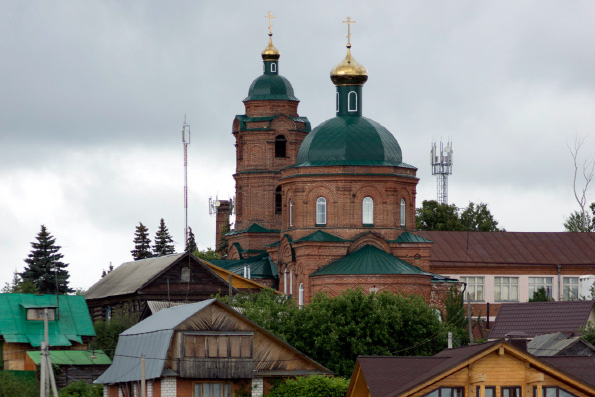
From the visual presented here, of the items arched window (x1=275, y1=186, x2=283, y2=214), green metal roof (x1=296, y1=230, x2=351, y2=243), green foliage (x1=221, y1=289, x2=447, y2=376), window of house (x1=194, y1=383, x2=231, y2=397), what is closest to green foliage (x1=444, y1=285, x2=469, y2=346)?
green foliage (x1=221, y1=289, x2=447, y2=376)

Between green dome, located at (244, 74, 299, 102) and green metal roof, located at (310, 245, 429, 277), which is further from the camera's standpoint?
green dome, located at (244, 74, 299, 102)

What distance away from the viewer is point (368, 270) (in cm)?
8050

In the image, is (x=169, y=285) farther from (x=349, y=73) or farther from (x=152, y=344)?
(x=152, y=344)

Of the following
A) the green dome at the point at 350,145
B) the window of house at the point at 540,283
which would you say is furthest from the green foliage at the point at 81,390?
the window of house at the point at 540,283

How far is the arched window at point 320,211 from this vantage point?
83.9 m

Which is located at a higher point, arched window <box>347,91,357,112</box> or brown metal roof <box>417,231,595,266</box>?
arched window <box>347,91,357,112</box>

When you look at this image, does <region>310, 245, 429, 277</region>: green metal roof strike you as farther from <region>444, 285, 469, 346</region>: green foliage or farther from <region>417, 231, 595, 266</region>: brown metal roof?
<region>417, 231, 595, 266</region>: brown metal roof

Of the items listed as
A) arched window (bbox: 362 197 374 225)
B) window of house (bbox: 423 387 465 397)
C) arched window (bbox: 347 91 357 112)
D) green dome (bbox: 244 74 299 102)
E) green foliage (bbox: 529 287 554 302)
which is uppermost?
green dome (bbox: 244 74 299 102)

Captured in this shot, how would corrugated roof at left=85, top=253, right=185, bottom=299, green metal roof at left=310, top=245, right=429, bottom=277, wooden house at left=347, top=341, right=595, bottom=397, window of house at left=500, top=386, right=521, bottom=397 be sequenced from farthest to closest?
green metal roof at left=310, top=245, right=429, bottom=277, corrugated roof at left=85, top=253, right=185, bottom=299, window of house at left=500, top=386, right=521, bottom=397, wooden house at left=347, top=341, right=595, bottom=397

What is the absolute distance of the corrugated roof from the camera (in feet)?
257

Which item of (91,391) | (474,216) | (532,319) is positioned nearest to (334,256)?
(532,319)

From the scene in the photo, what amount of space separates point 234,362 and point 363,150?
30.1 m

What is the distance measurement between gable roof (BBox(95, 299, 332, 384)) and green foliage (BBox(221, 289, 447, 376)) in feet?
29.8

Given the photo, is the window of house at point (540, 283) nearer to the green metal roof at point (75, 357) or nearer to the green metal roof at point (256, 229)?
the green metal roof at point (256, 229)
